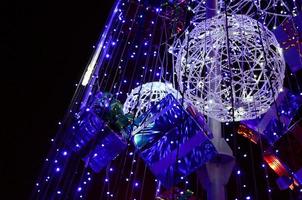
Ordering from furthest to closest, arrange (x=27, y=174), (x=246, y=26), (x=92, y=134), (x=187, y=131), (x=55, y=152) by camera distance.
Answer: (x=27, y=174)
(x=55, y=152)
(x=92, y=134)
(x=246, y=26)
(x=187, y=131)

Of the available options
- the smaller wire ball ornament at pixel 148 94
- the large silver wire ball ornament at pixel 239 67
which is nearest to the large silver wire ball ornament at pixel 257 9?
the large silver wire ball ornament at pixel 239 67

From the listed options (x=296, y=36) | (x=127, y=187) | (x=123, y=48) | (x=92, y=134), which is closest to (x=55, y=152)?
(x=92, y=134)

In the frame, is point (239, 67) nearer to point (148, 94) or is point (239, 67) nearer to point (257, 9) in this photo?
point (257, 9)

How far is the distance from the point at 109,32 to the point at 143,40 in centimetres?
40

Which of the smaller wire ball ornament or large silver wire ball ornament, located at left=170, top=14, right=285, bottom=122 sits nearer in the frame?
large silver wire ball ornament, located at left=170, top=14, right=285, bottom=122

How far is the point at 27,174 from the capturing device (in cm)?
478

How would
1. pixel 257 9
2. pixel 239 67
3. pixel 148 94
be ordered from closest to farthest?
1. pixel 239 67
2. pixel 257 9
3. pixel 148 94

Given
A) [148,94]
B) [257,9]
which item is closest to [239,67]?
[257,9]

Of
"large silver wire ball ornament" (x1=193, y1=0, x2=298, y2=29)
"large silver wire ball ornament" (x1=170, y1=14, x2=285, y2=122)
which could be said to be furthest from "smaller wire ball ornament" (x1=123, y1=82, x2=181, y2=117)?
"large silver wire ball ornament" (x1=193, y1=0, x2=298, y2=29)

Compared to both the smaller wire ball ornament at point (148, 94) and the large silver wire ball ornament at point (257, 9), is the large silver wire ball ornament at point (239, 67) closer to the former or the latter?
the large silver wire ball ornament at point (257, 9)

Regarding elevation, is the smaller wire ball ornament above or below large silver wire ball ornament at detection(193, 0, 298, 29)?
below

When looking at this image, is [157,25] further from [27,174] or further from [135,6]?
[27,174]

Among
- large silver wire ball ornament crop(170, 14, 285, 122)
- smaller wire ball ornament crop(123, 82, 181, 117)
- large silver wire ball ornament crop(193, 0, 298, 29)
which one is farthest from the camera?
smaller wire ball ornament crop(123, 82, 181, 117)

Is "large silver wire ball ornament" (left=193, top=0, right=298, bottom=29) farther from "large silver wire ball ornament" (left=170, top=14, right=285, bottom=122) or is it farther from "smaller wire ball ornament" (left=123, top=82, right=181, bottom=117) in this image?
"smaller wire ball ornament" (left=123, top=82, right=181, bottom=117)
